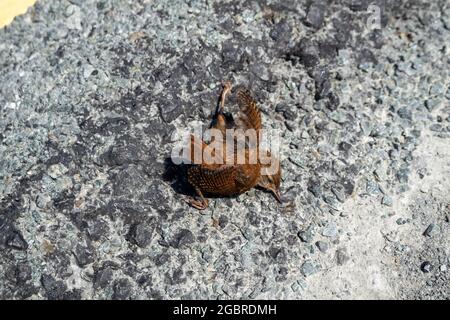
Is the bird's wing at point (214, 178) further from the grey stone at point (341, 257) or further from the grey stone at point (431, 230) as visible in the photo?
the grey stone at point (431, 230)

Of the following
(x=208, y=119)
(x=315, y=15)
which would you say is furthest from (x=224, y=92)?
(x=315, y=15)

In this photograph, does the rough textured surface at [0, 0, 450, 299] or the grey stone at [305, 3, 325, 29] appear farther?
the grey stone at [305, 3, 325, 29]

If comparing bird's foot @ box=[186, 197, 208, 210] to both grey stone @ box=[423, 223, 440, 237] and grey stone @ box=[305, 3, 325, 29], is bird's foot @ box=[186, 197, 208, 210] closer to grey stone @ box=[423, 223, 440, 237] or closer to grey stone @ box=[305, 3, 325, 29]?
grey stone @ box=[423, 223, 440, 237]

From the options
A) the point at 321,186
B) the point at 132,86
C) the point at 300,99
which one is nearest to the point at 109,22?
the point at 132,86

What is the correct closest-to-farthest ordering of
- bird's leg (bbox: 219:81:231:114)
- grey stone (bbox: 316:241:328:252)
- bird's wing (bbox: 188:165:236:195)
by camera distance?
bird's wing (bbox: 188:165:236:195) < grey stone (bbox: 316:241:328:252) < bird's leg (bbox: 219:81:231:114)

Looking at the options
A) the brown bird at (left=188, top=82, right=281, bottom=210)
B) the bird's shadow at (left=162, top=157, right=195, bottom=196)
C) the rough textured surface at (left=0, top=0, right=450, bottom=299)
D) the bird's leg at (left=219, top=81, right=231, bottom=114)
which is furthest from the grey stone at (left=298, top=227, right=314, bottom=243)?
the bird's leg at (left=219, top=81, right=231, bottom=114)

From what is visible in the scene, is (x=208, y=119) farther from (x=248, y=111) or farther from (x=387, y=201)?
(x=387, y=201)
